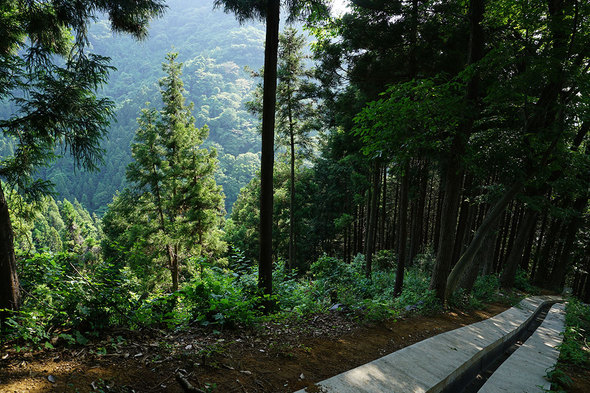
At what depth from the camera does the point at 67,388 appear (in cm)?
229

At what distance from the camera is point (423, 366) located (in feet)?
12.8

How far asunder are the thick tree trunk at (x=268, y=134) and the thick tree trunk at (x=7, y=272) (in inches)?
153

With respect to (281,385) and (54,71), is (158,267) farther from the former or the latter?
(281,385)

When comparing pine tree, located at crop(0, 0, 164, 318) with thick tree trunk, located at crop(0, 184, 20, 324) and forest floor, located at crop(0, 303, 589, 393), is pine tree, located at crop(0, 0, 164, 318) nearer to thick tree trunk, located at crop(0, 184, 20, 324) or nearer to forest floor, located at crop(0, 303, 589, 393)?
thick tree trunk, located at crop(0, 184, 20, 324)

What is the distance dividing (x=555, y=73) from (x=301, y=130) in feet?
40.3

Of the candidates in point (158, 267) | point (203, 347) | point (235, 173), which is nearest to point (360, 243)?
point (158, 267)

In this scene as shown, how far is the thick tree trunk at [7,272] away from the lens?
3.64 metres

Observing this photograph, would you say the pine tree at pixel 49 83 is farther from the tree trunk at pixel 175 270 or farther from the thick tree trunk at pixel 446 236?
the tree trunk at pixel 175 270

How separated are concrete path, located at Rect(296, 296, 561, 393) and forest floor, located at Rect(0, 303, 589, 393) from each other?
0.20 m

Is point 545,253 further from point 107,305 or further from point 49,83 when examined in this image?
point 49,83

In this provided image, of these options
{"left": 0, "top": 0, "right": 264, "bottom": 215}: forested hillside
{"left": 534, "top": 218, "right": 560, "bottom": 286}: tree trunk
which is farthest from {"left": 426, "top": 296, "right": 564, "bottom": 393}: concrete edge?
{"left": 0, "top": 0, "right": 264, "bottom": 215}: forested hillside

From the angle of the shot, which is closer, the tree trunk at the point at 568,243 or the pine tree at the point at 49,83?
the pine tree at the point at 49,83

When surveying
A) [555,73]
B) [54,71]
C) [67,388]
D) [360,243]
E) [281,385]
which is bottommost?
[360,243]

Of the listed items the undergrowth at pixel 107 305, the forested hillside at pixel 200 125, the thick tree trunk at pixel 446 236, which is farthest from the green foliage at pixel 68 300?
the forested hillside at pixel 200 125
